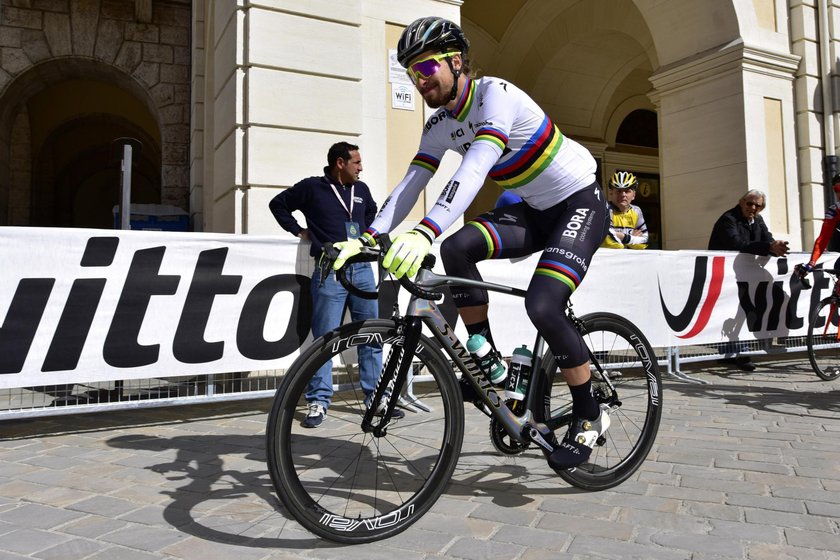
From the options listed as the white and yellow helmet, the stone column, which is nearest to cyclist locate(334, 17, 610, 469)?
the white and yellow helmet

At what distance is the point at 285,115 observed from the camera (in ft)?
22.0

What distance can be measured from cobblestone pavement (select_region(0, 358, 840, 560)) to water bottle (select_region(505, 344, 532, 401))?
1.67ft

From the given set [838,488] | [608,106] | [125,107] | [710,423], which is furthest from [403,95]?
[125,107]

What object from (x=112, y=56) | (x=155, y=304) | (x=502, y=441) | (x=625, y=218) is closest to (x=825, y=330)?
(x=625, y=218)

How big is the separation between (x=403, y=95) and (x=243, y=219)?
2369 millimetres

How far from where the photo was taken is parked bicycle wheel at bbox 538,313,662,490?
9.96 ft

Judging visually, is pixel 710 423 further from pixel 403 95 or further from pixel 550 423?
pixel 403 95

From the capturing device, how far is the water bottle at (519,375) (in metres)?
2.86

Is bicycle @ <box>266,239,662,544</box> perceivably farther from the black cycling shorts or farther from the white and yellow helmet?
the white and yellow helmet

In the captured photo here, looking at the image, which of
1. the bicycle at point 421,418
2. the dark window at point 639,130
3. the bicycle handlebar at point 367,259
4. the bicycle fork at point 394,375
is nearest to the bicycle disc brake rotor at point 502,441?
the bicycle at point 421,418

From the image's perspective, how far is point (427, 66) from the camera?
2.68m

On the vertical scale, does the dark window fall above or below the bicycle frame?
above

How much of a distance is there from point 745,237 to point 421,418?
243 inches

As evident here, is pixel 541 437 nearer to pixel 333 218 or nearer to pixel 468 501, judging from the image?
pixel 468 501
